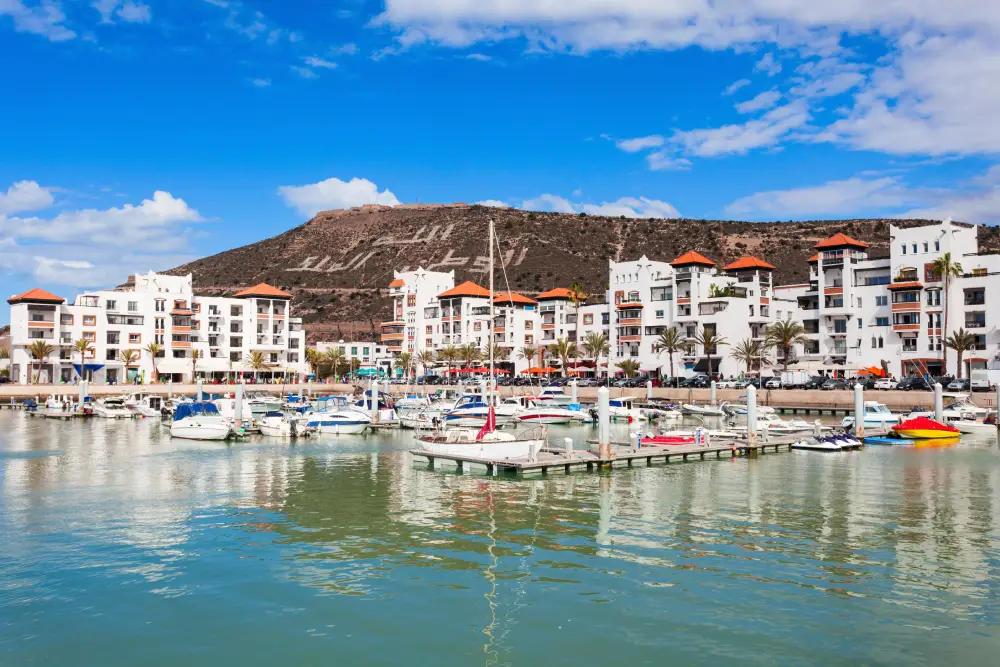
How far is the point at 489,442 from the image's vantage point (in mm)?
43969

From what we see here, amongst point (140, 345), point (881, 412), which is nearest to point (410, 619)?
point (881, 412)

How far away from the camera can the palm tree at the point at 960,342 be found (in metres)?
91.9

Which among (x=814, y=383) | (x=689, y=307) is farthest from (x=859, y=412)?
(x=689, y=307)

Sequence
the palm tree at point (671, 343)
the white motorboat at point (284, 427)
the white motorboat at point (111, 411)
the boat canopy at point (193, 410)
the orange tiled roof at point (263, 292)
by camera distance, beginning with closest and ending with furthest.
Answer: the white motorboat at point (284, 427)
the boat canopy at point (193, 410)
the white motorboat at point (111, 411)
the palm tree at point (671, 343)
the orange tiled roof at point (263, 292)

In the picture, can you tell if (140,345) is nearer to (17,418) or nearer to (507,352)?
(17,418)

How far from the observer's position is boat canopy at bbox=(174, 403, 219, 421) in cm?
6988

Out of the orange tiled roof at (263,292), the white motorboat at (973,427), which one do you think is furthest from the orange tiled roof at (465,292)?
the white motorboat at (973,427)

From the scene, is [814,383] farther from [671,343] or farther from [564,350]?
[564,350]

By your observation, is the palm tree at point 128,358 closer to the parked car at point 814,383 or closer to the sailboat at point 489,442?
the sailboat at point 489,442

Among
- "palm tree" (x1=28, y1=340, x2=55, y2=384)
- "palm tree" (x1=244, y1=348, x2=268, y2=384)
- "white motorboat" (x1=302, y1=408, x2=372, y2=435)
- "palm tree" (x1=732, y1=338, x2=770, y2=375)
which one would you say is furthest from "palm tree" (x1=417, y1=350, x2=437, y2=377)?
"white motorboat" (x1=302, y1=408, x2=372, y2=435)

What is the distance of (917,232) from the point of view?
10375 centimetres

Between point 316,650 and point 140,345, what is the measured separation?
125055mm

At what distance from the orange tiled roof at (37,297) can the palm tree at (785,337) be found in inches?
4115

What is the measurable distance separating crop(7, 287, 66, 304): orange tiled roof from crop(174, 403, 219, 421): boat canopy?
6521 cm
